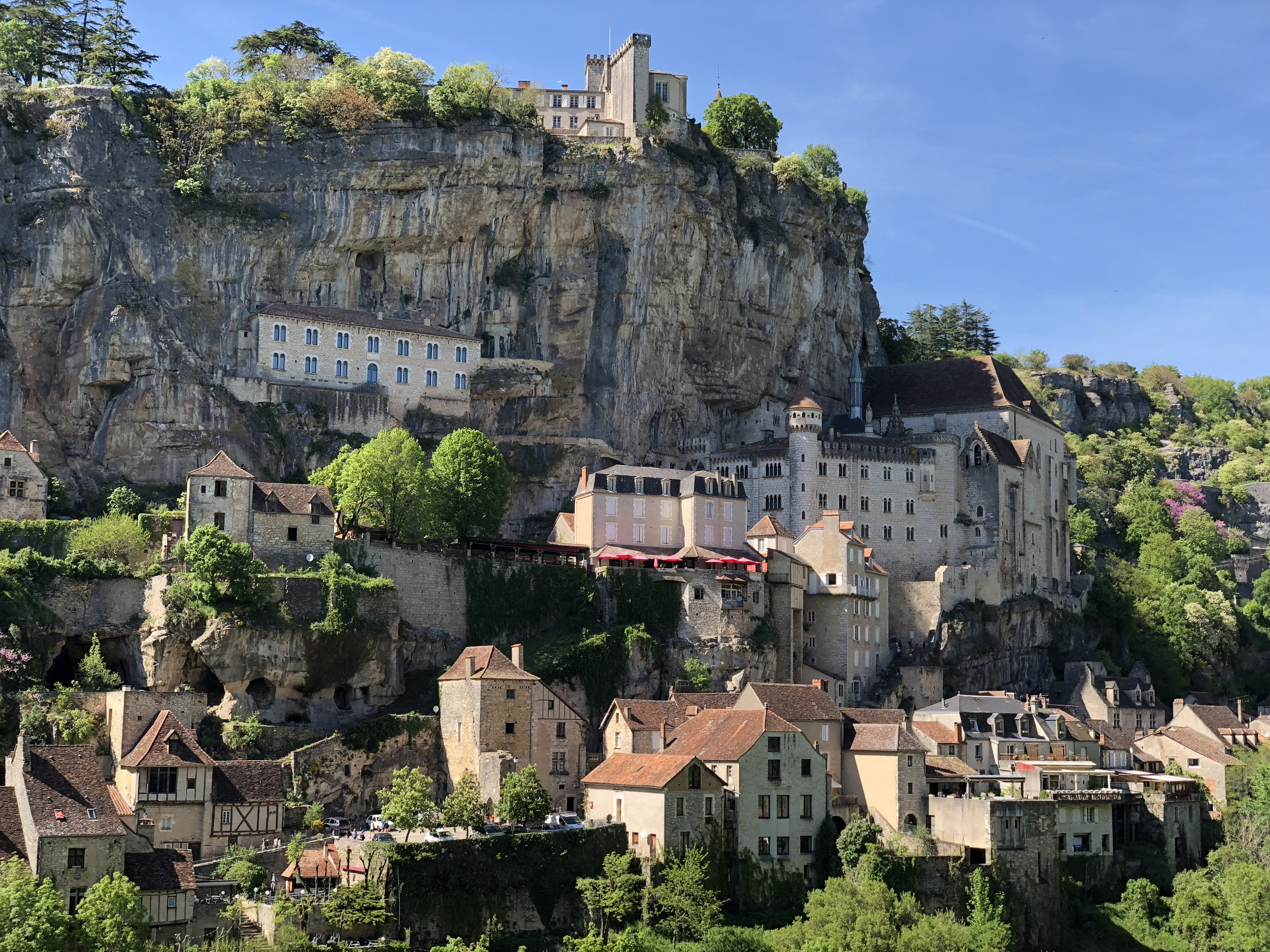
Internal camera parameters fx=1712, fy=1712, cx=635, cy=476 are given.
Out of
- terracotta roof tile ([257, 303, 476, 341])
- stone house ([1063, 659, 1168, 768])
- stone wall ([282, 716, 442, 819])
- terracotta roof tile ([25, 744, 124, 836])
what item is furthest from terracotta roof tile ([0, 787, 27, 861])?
stone house ([1063, 659, 1168, 768])

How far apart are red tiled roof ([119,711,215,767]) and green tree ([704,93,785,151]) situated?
190ft

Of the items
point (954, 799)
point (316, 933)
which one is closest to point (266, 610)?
point (316, 933)

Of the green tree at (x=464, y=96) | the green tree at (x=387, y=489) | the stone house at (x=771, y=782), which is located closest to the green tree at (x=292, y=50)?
the green tree at (x=464, y=96)

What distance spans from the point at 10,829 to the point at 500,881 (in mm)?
14938

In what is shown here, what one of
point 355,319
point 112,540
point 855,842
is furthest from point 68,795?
point 355,319

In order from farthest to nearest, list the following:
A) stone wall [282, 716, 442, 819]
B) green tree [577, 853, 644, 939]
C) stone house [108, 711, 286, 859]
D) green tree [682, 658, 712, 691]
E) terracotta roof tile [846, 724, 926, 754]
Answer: green tree [682, 658, 712, 691], terracotta roof tile [846, 724, 926, 754], stone wall [282, 716, 442, 819], stone house [108, 711, 286, 859], green tree [577, 853, 644, 939]

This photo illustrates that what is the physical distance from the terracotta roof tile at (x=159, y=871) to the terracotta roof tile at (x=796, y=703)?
21.5 m

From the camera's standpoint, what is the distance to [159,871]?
5069 cm

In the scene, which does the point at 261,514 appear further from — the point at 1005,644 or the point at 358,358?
the point at 1005,644

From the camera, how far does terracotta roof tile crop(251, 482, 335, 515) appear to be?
7000 cm

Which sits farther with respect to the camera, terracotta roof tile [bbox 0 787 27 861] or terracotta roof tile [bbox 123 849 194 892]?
terracotta roof tile [bbox 123 849 194 892]

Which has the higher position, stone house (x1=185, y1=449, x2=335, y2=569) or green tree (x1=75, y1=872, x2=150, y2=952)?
stone house (x1=185, y1=449, x2=335, y2=569)

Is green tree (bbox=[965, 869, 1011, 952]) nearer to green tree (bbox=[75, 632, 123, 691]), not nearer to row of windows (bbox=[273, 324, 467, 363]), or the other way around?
green tree (bbox=[75, 632, 123, 691])

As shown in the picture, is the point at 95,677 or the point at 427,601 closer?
the point at 95,677
